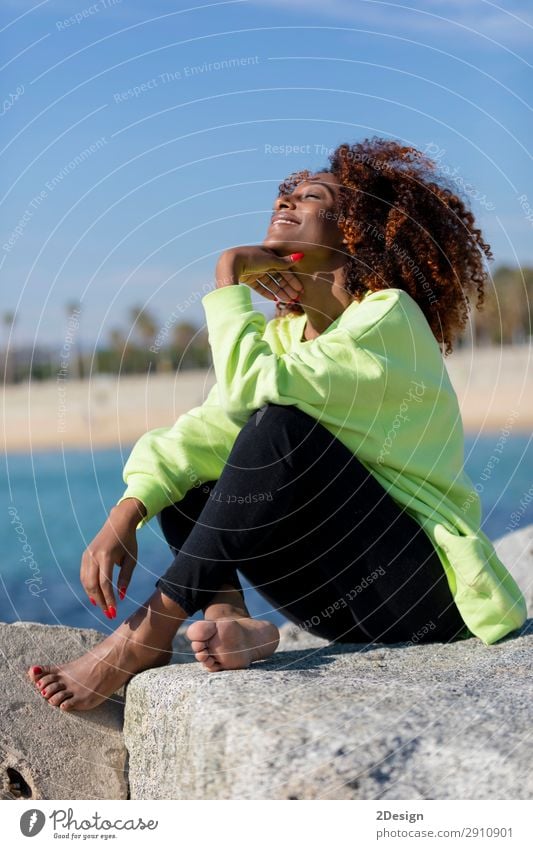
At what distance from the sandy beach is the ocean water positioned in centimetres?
54

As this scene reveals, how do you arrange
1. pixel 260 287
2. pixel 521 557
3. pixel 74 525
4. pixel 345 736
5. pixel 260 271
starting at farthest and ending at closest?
1. pixel 74 525
2. pixel 521 557
3. pixel 260 287
4. pixel 260 271
5. pixel 345 736

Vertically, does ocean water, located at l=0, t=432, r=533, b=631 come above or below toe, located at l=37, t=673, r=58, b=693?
below

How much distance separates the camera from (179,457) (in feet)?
7.52

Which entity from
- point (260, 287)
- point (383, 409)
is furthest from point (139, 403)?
point (383, 409)

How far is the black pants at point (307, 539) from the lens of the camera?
6.58 feet

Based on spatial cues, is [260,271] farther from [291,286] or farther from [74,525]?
[74,525]

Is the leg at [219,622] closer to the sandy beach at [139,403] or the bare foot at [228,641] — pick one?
the bare foot at [228,641]

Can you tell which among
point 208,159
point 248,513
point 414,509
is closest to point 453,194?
point 208,159

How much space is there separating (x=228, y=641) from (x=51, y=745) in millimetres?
416

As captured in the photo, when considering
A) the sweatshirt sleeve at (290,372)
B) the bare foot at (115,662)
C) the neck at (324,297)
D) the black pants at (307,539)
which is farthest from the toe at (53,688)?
the neck at (324,297)

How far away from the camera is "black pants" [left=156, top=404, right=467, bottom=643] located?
2006mm

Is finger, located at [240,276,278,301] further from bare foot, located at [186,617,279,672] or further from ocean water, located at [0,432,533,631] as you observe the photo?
bare foot, located at [186,617,279,672]

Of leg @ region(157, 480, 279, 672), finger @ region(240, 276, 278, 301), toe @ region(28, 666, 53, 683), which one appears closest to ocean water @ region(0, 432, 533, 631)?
leg @ region(157, 480, 279, 672)

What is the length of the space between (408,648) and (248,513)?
0.48m
